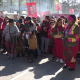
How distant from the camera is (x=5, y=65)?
5.93m

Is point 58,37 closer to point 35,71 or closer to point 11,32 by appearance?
point 35,71

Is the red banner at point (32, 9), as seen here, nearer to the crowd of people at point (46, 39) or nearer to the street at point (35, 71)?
the crowd of people at point (46, 39)

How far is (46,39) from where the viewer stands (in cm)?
726

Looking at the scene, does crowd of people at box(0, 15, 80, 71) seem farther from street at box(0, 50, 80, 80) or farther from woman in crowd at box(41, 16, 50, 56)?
street at box(0, 50, 80, 80)

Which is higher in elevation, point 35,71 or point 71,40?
point 71,40

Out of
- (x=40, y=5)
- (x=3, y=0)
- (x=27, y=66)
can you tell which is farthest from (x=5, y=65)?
(x=3, y=0)

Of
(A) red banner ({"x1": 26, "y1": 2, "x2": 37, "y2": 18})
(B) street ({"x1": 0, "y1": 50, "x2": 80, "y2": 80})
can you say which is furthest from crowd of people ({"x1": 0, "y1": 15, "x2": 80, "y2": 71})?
(A) red banner ({"x1": 26, "y1": 2, "x2": 37, "y2": 18})

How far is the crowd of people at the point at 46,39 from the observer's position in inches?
205

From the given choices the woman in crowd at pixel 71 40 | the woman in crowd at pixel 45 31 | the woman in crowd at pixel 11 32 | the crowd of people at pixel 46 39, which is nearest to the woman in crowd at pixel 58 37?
the crowd of people at pixel 46 39

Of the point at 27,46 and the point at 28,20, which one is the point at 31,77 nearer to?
the point at 27,46

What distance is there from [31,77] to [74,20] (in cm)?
236

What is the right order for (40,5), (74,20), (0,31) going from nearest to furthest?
1. (74,20)
2. (0,31)
3. (40,5)

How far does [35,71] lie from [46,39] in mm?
2292

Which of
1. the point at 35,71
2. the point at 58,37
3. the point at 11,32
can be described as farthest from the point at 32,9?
the point at 35,71
